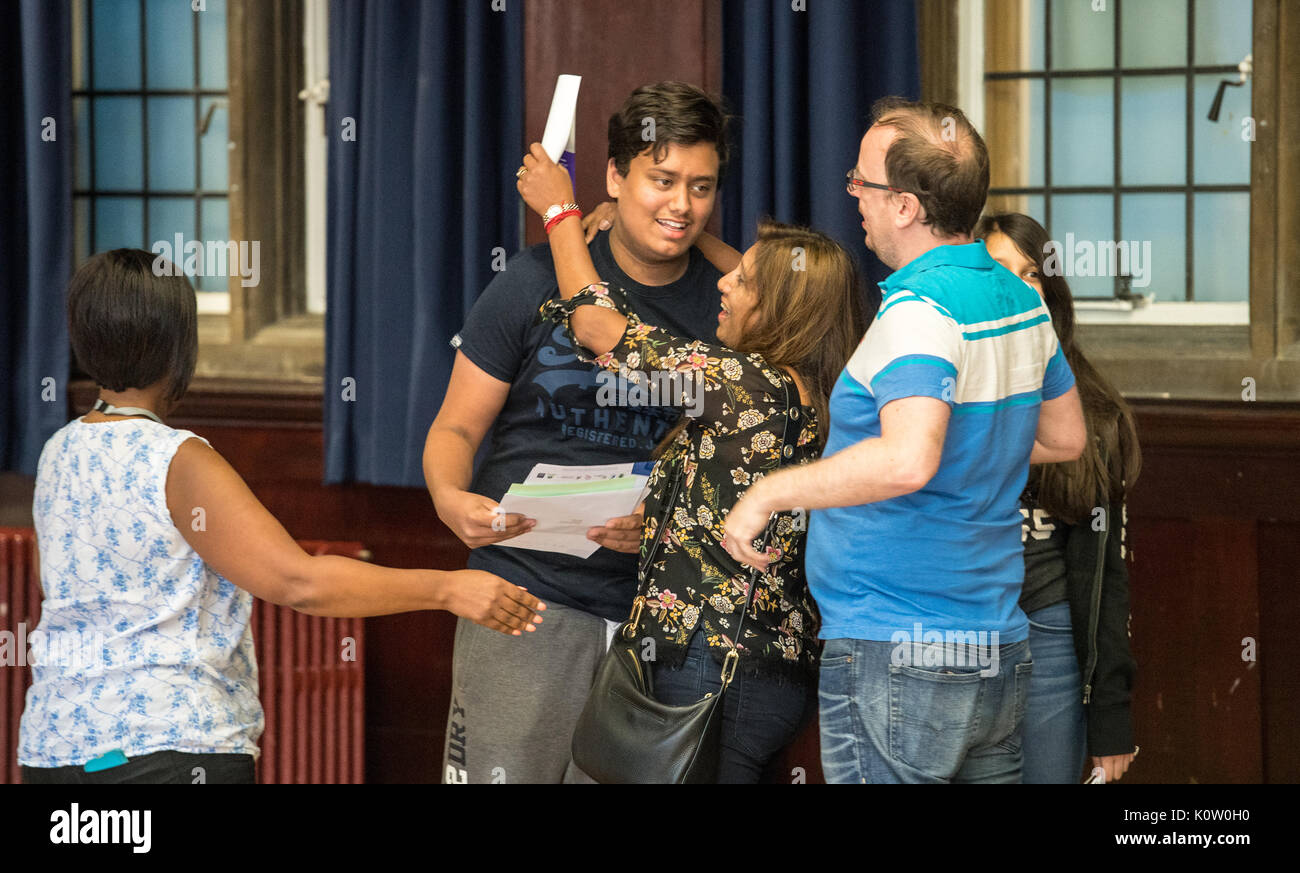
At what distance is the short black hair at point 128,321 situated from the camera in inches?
59.4

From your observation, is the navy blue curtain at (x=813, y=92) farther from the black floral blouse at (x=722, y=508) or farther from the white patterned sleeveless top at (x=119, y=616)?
the white patterned sleeveless top at (x=119, y=616)

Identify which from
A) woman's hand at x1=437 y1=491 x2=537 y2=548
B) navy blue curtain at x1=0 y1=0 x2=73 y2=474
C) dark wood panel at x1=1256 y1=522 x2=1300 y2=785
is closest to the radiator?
navy blue curtain at x1=0 y1=0 x2=73 y2=474

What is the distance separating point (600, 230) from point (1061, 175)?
Result: 4.34 feet

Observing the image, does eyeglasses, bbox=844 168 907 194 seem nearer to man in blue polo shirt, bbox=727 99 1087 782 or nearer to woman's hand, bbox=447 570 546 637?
man in blue polo shirt, bbox=727 99 1087 782

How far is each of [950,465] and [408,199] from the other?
1.68m

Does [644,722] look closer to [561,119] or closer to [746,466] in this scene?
[746,466]

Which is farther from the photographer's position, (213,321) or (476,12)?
(213,321)

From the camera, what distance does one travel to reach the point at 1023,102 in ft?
9.63

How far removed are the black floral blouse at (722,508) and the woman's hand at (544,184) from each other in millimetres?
396

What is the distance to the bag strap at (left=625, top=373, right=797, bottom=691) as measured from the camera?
5.42 ft

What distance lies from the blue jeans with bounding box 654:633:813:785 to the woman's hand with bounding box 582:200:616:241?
735 mm

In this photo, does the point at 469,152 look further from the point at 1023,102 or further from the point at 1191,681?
the point at 1191,681

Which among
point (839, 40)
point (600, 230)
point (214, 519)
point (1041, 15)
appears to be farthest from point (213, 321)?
point (1041, 15)

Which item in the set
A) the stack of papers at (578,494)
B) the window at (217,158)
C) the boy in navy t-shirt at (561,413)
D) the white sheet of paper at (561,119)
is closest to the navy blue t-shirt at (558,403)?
the boy in navy t-shirt at (561,413)
